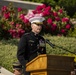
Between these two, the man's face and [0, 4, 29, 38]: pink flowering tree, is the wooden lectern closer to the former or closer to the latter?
the man's face

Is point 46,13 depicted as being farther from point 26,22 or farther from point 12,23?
point 12,23

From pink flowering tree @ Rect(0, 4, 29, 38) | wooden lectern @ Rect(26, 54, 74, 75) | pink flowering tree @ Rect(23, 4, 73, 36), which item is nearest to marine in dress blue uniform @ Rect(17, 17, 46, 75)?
wooden lectern @ Rect(26, 54, 74, 75)

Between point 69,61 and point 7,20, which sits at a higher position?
point 7,20

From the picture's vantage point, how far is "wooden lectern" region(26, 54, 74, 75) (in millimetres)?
5176

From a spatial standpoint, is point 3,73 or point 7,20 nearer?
point 3,73

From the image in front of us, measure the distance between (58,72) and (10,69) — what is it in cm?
495

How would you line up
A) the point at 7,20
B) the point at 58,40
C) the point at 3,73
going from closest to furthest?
the point at 3,73
the point at 58,40
the point at 7,20

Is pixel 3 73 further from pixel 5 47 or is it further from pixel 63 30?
pixel 63 30

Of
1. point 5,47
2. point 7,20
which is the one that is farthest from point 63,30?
point 5,47

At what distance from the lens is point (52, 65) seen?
5199 mm

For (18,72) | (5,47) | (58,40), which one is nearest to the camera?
(18,72)

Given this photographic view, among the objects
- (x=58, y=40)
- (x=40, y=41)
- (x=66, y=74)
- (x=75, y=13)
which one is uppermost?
(x=75, y=13)

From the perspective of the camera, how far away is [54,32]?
15.6 meters

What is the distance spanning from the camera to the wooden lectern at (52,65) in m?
5.18
